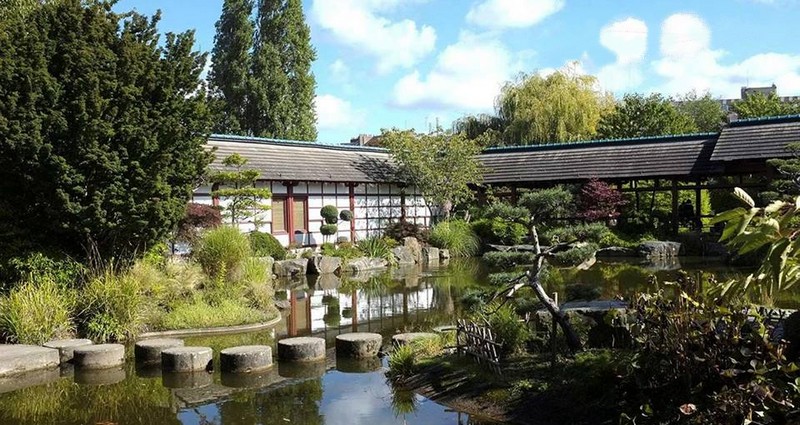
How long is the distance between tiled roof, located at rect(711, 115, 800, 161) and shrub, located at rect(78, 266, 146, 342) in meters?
19.1

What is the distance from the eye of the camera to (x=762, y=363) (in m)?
4.38

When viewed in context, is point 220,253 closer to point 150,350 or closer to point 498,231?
point 150,350

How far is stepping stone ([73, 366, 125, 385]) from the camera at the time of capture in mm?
8281

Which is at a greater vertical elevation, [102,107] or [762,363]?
[102,107]

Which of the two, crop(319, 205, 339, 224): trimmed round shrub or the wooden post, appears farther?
the wooden post

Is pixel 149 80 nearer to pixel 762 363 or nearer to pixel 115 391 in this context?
pixel 115 391

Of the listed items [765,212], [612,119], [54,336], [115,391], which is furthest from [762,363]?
[612,119]

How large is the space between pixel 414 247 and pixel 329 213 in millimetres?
3003

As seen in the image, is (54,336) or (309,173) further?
(309,173)

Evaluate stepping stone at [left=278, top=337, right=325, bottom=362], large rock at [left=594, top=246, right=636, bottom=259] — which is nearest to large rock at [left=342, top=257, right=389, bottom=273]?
large rock at [left=594, top=246, right=636, bottom=259]

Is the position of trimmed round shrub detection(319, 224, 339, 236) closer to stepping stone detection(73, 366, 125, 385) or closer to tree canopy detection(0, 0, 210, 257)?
tree canopy detection(0, 0, 210, 257)

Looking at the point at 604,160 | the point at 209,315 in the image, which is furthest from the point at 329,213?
the point at 209,315

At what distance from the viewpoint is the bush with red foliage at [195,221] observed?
Answer: 46.5 ft

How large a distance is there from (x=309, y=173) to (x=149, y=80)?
487 inches
